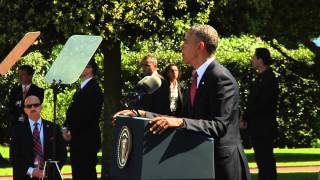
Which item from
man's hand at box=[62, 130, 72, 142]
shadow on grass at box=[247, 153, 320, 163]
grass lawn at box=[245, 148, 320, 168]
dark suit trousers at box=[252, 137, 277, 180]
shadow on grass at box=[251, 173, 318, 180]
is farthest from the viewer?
shadow on grass at box=[247, 153, 320, 163]

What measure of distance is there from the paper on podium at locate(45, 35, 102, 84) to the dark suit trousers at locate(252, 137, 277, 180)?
167 inches

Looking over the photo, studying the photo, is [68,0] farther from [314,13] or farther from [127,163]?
[127,163]

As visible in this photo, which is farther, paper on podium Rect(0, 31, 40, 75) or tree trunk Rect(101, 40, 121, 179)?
tree trunk Rect(101, 40, 121, 179)

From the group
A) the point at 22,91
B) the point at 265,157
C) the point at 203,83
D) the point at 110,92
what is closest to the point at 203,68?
the point at 203,83

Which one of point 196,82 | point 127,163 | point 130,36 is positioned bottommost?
point 127,163

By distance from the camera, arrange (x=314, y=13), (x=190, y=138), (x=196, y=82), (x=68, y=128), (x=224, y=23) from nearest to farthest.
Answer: (x=190, y=138) < (x=196, y=82) < (x=68, y=128) < (x=224, y=23) < (x=314, y=13)

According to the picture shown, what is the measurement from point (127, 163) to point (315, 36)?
1051 centimetres

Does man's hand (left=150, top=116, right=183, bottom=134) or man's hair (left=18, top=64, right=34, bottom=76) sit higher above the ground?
man's hair (left=18, top=64, right=34, bottom=76)

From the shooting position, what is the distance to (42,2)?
12.4 metres

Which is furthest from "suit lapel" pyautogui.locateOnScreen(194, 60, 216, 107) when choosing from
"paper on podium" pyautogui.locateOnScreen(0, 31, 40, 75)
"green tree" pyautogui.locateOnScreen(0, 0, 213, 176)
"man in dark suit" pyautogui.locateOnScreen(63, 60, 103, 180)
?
"green tree" pyautogui.locateOnScreen(0, 0, 213, 176)

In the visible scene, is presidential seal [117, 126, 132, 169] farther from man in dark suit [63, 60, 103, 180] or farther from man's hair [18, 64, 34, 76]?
man's hair [18, 64, 34, 76]

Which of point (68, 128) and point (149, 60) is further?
point (149, 60)

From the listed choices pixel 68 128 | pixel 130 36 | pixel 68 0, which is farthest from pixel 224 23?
pixel 68 128

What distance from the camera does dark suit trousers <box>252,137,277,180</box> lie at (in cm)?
1185
